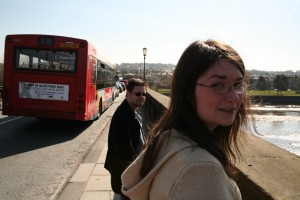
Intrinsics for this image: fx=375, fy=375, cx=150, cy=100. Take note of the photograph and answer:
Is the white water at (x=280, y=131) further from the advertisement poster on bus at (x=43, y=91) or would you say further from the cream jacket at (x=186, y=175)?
the advertisement poster on bus at (x=43, y=91)

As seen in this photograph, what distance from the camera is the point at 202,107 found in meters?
1.53

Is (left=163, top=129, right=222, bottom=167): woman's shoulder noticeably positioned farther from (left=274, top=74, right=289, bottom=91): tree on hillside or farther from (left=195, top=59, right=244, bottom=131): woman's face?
(left=274, top=74, right=289, bottom=91): tree on hillside

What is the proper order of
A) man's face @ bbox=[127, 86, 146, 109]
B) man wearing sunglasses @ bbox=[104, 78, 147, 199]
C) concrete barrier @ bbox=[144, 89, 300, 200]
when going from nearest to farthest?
concrete barrier @ bbox=[144, 89, 300, 200] → man wearing sunglasses @ bbox=[104, 78, 147, 199] → man's face @ bbox=[127, 86, 146, 109]

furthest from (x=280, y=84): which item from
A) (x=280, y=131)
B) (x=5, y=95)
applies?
(x=5, y=95)

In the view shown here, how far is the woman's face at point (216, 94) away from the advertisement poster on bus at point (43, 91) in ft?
39.0

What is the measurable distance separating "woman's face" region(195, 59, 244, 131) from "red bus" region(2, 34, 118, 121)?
463 inches

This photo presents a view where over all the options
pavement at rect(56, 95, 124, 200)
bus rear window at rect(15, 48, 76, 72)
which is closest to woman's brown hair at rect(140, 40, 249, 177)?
pavement at rect(56, 95, 124, 200)

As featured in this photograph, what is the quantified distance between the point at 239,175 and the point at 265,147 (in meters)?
1.32

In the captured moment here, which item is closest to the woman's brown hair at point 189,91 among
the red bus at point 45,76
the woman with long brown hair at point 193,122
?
the woman with long brown hair at point 193,122

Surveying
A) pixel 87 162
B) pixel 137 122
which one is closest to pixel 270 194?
pixel 137 122

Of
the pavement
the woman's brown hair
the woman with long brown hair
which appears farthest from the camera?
the pavement

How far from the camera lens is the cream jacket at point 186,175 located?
1.22 m

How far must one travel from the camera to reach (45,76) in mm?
13094

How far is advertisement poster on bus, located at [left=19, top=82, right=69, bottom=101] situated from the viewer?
1297cm
